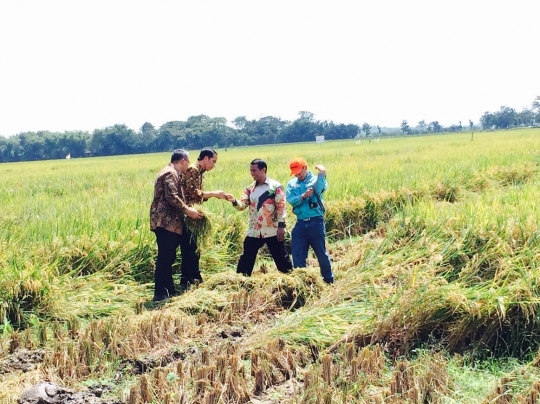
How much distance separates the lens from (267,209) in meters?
5.76

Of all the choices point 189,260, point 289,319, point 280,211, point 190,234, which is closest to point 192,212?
point 190,234

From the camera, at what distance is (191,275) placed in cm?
606

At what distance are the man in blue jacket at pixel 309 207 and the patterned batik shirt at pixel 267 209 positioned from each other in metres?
0.12

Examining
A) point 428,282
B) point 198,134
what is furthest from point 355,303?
point 198,134

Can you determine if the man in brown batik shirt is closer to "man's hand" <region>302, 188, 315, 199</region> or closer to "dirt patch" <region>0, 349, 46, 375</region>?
"man's hand" <region>302, 188, 315, 199</region>

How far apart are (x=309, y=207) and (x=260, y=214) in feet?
1.70

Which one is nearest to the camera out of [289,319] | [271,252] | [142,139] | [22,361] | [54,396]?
[54,396]

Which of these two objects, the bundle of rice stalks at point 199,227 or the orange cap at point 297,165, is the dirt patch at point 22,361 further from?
the orange cap at point 297,165

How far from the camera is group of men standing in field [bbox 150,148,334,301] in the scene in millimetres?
5641

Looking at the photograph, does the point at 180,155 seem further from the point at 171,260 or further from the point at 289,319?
the point at 289,319

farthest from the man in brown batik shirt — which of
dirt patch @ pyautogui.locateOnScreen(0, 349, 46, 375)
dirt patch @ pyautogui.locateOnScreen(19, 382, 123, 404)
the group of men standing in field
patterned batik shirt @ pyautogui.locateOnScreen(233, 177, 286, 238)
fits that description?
dirt patch @ pyautogui.locateOnScreen(19, 382, 123, 404)

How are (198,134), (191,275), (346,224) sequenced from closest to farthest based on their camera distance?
1. (191,275)
2. (346,224)
3. (198,134)

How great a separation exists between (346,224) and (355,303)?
14.8 feet

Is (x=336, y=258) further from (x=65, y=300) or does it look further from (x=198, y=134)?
(x=198, y=134)
